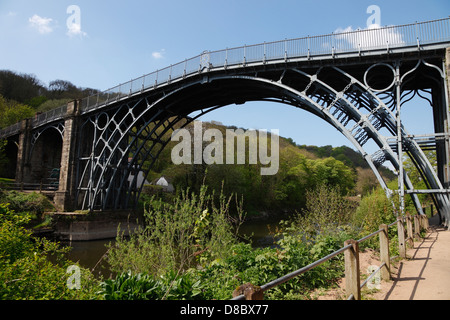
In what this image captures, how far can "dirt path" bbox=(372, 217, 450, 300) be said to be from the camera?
417cm

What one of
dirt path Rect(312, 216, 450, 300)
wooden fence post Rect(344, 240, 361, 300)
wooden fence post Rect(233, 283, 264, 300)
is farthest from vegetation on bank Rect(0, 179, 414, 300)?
wooden fence post Rect(233, 283, 264, 300)

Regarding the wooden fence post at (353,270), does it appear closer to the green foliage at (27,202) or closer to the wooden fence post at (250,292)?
the wooden fence post at (250,292)

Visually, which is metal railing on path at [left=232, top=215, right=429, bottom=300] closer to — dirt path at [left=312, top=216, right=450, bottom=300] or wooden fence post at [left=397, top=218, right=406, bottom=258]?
wooden fence post at [left=397, top=218, right=406, bottom=258]

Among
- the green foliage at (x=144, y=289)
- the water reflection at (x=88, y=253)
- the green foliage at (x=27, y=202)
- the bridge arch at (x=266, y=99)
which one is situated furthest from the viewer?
the green foliage at (x=27, y=202)

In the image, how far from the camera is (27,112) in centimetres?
3981

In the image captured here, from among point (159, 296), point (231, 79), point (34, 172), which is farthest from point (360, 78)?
point (34, 172)

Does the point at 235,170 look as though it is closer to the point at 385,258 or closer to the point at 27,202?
the point at 27,202

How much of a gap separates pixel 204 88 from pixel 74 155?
41.8ft

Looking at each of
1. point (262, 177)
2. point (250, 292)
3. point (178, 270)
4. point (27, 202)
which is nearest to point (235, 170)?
point (262, 177)

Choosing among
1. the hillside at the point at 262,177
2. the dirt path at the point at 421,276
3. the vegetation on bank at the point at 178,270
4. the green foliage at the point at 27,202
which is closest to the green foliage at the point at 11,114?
the hillside at the point at 262,177

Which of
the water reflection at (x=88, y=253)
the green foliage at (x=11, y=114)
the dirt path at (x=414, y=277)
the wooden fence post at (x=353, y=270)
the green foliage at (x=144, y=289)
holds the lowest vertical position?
the water reflection at (x=88, y=253)

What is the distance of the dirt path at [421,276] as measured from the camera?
417 centimetres

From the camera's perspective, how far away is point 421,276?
5059mm

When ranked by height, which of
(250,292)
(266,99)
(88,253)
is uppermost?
(266,99)
